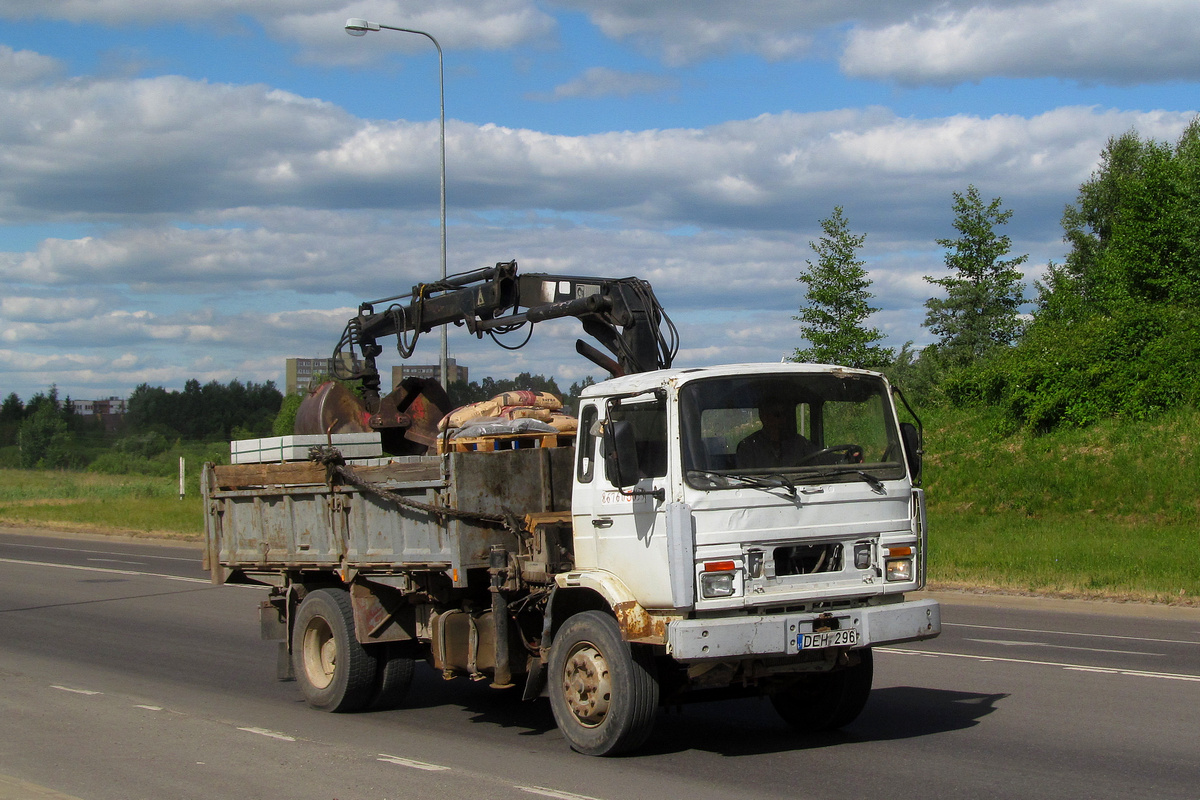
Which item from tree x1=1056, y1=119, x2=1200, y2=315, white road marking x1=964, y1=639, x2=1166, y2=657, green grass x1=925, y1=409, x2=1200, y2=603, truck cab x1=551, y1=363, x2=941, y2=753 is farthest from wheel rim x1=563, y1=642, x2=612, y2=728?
tree x1=1056, y1=119, x2=1200, y2=315

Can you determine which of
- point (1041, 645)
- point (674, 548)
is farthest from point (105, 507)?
point (674, 548)

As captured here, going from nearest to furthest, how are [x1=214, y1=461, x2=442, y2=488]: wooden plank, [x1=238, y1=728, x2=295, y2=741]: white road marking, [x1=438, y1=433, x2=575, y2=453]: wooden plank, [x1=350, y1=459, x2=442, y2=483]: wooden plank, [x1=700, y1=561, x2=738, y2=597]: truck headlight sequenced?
[x1=700, y1=561, x2=738, y2=597]: truck headlight < [x1=238, y1=728, x2=295, y2=741]: white road marking < [x1=350, y1=459, x2=442, y2=483]: wooden plank < [x1=214, y1=461, x2=442, y2=488]: wooden plank < [x1=438, y1=433, x2=575, y2=453]: wooden plank

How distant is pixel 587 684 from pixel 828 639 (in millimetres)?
1479

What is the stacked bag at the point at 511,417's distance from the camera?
341 inches

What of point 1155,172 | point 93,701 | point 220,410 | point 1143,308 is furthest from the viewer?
point 220,410

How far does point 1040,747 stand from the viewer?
7477mm

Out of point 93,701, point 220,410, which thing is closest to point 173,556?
point 93,701

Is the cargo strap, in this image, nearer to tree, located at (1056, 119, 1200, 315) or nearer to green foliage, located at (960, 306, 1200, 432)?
green foliage, located at (960, 306, 1200, 432)

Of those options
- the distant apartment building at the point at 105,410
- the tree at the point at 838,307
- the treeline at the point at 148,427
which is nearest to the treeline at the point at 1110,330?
the tree at the point at 838,307

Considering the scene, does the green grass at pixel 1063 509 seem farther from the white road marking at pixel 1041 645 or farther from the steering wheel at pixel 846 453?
the steering wheel at pixel 846 453

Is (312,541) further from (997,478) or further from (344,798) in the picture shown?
(997,478)

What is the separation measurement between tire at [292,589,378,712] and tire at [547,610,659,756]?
2.35 metres

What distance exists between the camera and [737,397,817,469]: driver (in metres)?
7.22

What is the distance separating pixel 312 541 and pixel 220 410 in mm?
103221
